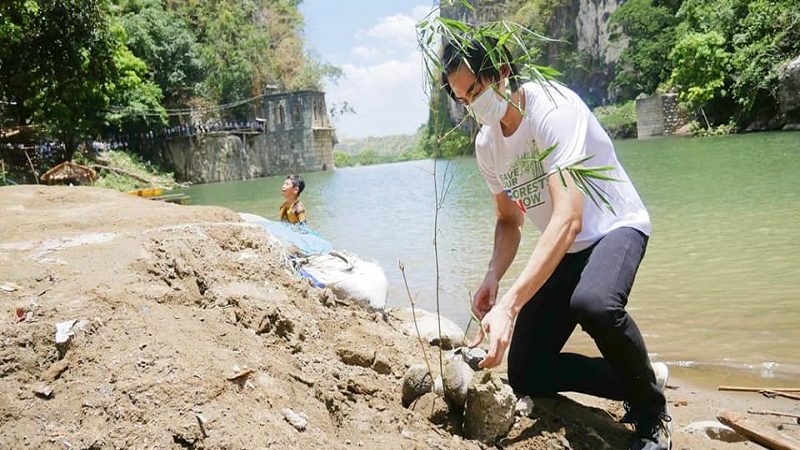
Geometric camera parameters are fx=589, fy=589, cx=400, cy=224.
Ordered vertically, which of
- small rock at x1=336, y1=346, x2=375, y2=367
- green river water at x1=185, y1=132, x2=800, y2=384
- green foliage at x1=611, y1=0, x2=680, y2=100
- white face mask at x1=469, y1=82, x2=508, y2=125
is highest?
green foliage at x1=611, y1=0, x2=680, y2=100

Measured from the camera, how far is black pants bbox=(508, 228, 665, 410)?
191 centimetres

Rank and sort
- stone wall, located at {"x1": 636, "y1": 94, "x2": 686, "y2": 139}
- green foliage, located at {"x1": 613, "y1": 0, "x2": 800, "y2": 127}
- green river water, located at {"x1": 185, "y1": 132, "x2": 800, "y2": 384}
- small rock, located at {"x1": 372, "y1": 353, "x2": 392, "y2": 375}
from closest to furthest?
small rock, located at {"x1": 372, "y1": 353, "x2": 392, "y2": 375} < green river water, located at {"x1": 185, "y1": 132, "x2": 800, "y2": 384} < green foliage, located at {"x1": 613, "y1": 0, "x2": 800, "y2": 127} < stone wall, located at {"x1": 636, "y1": 94, "x2": 686, "y2": 139}

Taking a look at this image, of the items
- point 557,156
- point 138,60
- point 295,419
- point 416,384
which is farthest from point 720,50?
point 295,419

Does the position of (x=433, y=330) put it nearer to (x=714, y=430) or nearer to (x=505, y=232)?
(x=505, y=232)

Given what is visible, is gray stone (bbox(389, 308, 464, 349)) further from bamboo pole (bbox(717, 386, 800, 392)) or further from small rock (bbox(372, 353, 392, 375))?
bamboo pole (bbox(717, 386, 800, 392))

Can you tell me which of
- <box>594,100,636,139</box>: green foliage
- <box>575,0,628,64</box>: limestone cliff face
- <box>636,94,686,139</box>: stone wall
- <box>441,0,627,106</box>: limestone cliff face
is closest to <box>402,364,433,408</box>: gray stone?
<box>636,94,686,139</box>: stone wall

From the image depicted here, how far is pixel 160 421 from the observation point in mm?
1719

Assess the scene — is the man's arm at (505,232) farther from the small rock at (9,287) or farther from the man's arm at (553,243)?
the small rock at (9,287)

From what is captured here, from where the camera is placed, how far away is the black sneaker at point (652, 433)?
2053 millimetres

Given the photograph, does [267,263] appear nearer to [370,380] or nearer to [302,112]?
[370,380]

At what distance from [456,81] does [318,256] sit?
243cm

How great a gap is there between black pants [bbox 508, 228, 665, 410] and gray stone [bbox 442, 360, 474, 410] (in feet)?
0.88

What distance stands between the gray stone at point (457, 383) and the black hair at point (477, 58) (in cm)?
104

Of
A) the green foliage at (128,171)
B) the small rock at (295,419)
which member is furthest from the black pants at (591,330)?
the green foliage at (128,171)
